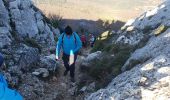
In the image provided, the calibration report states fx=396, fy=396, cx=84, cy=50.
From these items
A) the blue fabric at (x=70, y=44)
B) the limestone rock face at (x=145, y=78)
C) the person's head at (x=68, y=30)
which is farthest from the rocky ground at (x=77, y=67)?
the person's head at (x=68, y=30)

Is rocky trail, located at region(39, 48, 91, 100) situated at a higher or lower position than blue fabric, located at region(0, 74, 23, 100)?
lower

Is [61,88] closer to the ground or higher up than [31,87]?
closer to the ground

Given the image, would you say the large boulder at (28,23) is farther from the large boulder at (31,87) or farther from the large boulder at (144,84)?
the large boulder at (144,84)

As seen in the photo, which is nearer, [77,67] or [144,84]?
[144,84]

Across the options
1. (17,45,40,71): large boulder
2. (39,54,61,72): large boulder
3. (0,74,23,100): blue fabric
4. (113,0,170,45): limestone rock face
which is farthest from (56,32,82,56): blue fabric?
(0,74,23,100): blue fabric

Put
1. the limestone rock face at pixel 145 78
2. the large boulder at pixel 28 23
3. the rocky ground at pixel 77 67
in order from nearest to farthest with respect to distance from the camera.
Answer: the limestone rock face at pixel 145 78 → the rocky ground at pixel 77 67 → the large boulder at pixel 28 23

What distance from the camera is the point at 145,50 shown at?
13219 millimetres

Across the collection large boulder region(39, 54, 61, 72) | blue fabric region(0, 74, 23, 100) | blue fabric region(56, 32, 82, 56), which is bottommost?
large boulder region(39, 54, 61, 72)

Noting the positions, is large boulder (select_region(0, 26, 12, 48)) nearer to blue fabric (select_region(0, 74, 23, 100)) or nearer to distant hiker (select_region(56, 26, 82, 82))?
distant hiker (select_region(56, 26, 82, 82))

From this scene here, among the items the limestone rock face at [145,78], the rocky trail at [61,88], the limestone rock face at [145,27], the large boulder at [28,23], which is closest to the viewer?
the limestone rock face at [145,78]

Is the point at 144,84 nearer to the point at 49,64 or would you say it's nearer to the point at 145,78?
the point at 145,78

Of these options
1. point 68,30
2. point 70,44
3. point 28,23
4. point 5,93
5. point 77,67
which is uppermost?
point 5,93

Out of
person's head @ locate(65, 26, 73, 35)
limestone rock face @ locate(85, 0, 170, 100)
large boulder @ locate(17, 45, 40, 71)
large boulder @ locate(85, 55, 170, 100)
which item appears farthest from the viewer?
large boulder @ locate(17, 45, 40, 71)

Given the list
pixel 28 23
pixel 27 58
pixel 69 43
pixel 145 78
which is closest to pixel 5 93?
pixel 145 78
